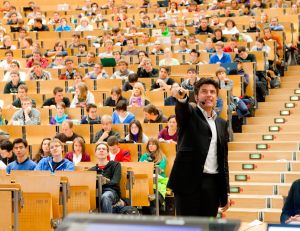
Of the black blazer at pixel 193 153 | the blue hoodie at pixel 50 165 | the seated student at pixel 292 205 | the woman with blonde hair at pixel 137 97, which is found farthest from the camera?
the woman with blonde hair at pixel 137 97

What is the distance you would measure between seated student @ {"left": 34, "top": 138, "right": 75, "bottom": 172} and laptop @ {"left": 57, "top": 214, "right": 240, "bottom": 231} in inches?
274

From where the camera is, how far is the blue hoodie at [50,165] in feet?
28.3

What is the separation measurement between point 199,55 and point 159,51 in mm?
1158

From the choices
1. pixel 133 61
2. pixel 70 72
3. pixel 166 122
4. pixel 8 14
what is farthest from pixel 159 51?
pixel 8 14

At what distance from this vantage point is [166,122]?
10.4 m

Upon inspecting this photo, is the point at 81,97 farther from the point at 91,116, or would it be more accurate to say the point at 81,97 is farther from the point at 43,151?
the point at 43,151

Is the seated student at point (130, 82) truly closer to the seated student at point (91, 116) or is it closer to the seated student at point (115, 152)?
the seated student at point (91, 116)

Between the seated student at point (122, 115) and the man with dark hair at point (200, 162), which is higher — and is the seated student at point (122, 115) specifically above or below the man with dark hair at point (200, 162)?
below

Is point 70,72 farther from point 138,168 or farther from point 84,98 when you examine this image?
point 138,168

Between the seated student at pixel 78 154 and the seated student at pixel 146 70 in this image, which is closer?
the seated student at pixel 78 154

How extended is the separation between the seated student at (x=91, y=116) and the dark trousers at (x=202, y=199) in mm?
6001

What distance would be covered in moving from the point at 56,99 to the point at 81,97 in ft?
1.21

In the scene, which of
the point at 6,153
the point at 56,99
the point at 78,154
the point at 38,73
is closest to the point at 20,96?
the point at 56,99

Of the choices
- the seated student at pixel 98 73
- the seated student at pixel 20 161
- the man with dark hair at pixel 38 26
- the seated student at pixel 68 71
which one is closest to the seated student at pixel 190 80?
the seated student at pixel 98 73
